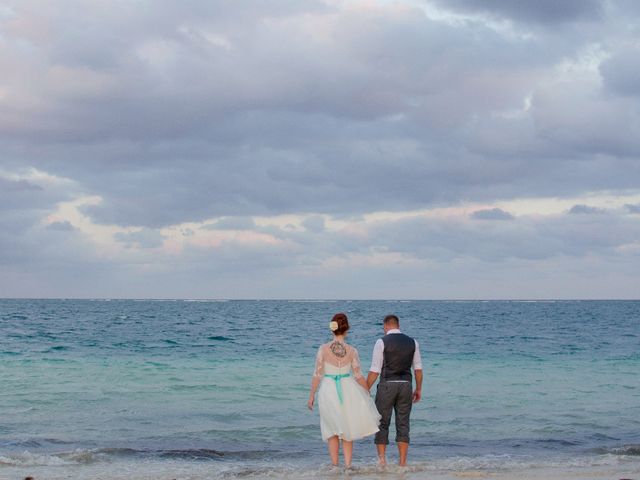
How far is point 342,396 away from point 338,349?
2.15 ft

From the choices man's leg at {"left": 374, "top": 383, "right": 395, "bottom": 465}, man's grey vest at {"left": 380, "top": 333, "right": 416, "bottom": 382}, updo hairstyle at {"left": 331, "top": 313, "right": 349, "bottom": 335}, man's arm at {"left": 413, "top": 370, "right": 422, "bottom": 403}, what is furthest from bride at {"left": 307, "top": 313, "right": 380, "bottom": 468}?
man's arm at {"left": 413, "top": 370, "right": 422, "bottom": 403}

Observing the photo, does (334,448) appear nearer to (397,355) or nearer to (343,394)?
(343,394)

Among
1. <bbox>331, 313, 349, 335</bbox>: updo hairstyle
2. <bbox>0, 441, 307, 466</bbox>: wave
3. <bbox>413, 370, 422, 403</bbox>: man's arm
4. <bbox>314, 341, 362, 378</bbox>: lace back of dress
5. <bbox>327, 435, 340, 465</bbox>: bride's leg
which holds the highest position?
<bbox>331, 313, 349, 335</bbox>: updo hairstyle

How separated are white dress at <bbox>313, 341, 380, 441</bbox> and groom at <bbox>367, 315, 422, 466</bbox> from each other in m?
0.35

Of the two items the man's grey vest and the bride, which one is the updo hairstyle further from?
the man's grey vest

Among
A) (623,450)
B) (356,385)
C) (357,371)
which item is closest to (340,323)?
(357,371)

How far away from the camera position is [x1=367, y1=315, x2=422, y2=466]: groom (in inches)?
427

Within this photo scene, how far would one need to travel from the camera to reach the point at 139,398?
19.7m

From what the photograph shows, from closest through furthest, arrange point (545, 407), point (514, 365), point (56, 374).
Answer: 1. point (545, 407)
2. point (56, 374)
3. point (514, 365)

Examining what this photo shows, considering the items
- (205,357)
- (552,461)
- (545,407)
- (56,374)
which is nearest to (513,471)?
(552,461)

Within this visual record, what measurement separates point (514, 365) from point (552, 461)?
1631 centimetres

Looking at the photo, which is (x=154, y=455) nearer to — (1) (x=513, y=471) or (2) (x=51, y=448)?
(2) (x=51, y=448)

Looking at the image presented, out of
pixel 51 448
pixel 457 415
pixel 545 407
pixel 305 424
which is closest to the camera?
pixel 51 448

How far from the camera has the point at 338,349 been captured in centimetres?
1070
